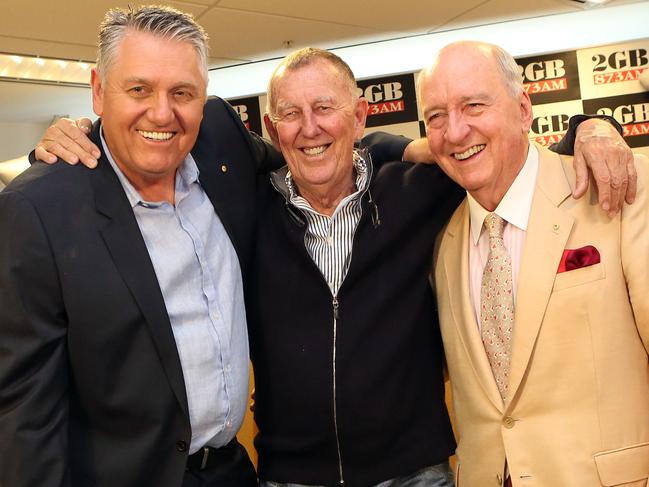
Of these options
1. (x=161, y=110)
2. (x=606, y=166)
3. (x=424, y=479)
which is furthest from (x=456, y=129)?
(x=424, y=479)

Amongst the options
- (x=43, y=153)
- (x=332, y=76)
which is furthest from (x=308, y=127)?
(x=43, y=153)

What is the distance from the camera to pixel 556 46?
610 cm

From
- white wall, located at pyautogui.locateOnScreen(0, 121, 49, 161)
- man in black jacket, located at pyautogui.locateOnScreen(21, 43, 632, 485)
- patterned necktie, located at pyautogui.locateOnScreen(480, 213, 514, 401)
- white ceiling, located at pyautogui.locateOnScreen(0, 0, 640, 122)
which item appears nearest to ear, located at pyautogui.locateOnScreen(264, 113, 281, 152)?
man in black jacket, located at pyautogui.locateOnScreen(21, 43, 632, 485)

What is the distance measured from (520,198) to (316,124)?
63 cm

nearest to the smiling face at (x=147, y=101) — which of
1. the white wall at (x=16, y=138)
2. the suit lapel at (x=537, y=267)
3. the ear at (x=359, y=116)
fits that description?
the ear at (x=359, y=116)

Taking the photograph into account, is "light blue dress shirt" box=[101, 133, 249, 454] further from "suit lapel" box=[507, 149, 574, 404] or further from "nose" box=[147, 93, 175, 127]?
"suit lapel" box=[507, 149, 574, 404]

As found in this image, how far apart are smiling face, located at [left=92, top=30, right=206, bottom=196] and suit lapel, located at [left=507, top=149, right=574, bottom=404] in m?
0.94

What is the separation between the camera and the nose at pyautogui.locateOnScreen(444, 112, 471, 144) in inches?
75.9

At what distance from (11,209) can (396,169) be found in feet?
3.69

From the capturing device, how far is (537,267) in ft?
5.99

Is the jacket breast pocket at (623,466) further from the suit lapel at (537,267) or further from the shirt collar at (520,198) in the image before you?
the shirt collar at (520,198)

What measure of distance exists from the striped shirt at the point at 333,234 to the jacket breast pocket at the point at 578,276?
586 mm

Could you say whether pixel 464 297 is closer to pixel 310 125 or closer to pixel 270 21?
pixel 310 125

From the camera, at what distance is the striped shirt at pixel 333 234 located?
2.10m
